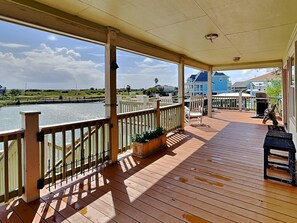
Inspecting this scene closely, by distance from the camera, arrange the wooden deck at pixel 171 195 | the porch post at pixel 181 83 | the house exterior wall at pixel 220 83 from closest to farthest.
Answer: the wooden deck at pixel 171 195 < the porch post at pixel 181 83 < the house exterior wall at pixel 220 83

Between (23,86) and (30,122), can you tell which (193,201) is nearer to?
(30,122)

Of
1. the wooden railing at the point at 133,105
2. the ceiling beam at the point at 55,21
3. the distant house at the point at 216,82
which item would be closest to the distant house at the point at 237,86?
the distant house at the point at 216,82

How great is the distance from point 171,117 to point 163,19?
3.13 meters

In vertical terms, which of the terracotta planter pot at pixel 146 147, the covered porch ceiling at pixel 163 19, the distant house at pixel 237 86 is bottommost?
the terracotta planter pot at pixel 146 147

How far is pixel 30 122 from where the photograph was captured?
7.37ft

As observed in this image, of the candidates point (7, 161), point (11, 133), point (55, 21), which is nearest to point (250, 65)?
point (55, 21)

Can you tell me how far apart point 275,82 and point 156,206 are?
855 centimetres

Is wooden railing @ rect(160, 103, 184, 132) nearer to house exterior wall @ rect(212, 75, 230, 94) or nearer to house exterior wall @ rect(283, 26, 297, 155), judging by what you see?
house exterior wall @ rect(283, 26, 297, 155)

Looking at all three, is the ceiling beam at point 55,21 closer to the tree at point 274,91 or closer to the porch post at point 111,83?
the porch post at point 111,83

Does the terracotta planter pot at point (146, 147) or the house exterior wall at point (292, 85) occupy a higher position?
the house exterior wall at point (292, 85)

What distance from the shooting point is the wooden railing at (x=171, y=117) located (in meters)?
5.20

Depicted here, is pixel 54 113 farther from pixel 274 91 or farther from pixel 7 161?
pixel 274 91

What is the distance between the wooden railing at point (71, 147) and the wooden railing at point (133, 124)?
1.55 ft

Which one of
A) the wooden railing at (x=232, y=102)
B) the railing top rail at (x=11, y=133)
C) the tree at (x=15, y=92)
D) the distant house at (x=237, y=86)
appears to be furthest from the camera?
the distant house at (x=237, y=86)
